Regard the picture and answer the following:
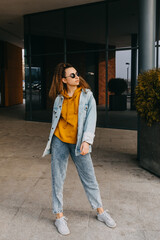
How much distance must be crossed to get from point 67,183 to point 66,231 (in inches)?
57.3

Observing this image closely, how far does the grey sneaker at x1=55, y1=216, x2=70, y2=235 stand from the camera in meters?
2.85

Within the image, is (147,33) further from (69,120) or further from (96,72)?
(96,72)

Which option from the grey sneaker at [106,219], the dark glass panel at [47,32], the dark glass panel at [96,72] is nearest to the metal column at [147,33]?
the grey sneaker at [106,219]

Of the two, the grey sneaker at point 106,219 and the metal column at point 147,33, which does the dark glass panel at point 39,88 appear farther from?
the grey sneaker at point 106,219

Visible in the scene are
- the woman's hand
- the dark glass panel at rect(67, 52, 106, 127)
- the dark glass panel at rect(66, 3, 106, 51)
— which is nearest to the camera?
the woman's hand

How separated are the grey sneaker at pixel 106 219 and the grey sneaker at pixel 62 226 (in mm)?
391

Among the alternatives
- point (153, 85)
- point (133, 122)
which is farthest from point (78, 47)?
point (153, 85)

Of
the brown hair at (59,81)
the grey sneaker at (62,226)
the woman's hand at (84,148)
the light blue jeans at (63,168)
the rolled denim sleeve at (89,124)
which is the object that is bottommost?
the grey sneaker at (62,226)

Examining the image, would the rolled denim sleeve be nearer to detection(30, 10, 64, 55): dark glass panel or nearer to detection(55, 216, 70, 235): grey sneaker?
detection(55, 216, 70, 235): grey sneaker

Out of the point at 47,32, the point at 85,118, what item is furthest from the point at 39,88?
the point at 85,118

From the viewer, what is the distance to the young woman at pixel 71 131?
9.25 feet

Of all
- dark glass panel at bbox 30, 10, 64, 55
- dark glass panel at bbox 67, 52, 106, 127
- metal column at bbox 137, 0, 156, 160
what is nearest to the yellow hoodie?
metal column at bbox 137, 0, 156, 160

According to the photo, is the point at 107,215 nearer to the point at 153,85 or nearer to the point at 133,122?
the point at 153,85

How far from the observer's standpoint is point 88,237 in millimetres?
2775
